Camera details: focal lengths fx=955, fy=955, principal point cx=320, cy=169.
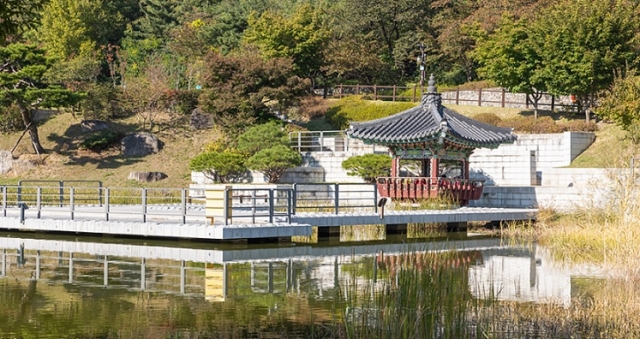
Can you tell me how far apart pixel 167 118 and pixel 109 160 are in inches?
162

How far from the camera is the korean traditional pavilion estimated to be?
2422 cm

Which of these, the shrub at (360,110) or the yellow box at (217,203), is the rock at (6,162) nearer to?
the shrub at (360,110)

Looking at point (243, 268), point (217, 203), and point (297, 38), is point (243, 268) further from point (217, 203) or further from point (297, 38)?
point (297, 38)

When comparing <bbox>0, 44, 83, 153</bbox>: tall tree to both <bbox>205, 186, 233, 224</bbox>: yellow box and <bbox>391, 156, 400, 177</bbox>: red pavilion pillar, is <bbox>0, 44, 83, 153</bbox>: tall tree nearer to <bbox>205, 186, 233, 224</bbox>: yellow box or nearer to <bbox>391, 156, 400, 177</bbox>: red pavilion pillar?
<bbox>391, 156, 400, 177</bbox>: red pavilion pillar

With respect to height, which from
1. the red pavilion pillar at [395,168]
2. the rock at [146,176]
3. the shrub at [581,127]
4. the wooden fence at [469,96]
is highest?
the wooden fence at [469,96]

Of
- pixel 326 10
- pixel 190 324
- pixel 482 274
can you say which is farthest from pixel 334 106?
pixel 190 324

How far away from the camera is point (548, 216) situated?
22.5 metres

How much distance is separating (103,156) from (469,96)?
1468cm

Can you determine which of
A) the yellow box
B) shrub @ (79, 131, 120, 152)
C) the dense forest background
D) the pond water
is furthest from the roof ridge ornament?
shrub @ (79, 131, 120, 152)

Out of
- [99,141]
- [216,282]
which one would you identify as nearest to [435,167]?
[216,282]

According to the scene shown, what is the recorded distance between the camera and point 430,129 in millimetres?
24078

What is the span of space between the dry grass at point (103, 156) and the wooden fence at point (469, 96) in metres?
7.12

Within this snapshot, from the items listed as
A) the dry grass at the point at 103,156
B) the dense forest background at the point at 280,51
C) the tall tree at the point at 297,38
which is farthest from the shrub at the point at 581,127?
the dry grass at the point at 103,156

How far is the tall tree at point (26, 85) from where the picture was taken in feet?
108
